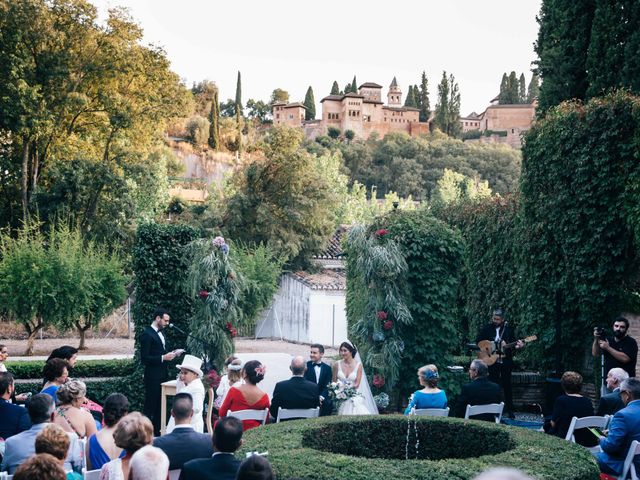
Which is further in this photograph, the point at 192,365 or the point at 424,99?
the point at 424,99

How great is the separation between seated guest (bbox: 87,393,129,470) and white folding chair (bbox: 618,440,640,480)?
14.8ft

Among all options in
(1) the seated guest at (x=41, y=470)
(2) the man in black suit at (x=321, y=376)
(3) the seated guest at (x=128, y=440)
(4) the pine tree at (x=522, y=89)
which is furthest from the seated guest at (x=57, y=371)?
(4) the pine tree at (x=522, y=89)

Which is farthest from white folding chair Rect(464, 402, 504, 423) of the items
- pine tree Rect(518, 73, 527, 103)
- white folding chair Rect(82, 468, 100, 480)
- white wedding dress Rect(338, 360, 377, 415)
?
pine tree Rect(518, 73, 527, 103)

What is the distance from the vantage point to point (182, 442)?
21.0 ft

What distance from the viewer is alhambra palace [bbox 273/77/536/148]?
13800 cm

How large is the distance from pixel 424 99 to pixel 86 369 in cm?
13870

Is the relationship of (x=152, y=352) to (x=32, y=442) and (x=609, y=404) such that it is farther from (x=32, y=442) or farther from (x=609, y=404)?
(x=609, y=404)

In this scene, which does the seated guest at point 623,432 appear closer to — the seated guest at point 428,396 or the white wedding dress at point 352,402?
A: the seated guest at point 428,396

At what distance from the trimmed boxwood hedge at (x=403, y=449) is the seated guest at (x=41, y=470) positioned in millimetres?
2186

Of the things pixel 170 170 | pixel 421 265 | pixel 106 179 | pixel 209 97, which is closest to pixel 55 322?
pixel 106 179

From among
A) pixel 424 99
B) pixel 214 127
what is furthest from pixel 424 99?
pixel 214 127

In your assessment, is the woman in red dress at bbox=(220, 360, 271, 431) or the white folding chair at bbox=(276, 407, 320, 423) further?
the white folding chair at bbox=(276, 407, 320, 423)

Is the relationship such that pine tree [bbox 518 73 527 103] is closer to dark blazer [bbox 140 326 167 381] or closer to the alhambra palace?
the alhambra palace

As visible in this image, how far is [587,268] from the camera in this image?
13992 mm
